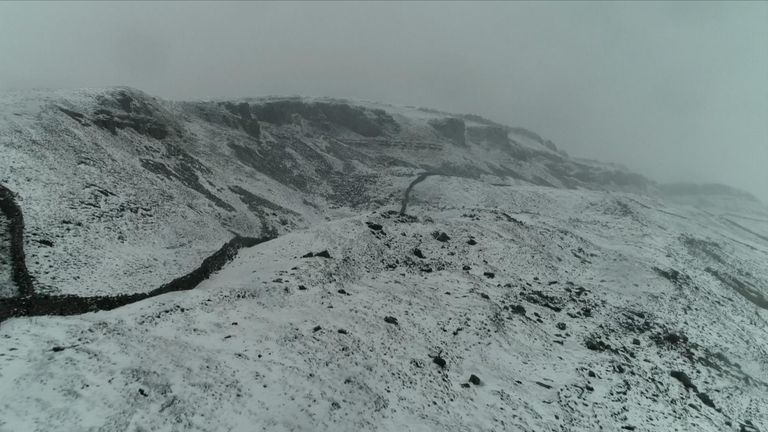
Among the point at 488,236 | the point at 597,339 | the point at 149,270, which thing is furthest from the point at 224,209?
the point at 597,339

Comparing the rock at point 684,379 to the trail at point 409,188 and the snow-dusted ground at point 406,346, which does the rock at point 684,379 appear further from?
the trail at point 409,188

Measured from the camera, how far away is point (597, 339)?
23906 mm

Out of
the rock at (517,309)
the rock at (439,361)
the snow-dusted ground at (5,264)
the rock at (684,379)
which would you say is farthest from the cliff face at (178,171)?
the rock at (684,379)

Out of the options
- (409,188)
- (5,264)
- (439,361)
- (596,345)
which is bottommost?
(439,361)

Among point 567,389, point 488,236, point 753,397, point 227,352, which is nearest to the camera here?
point 227,352

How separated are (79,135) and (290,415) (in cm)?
3694

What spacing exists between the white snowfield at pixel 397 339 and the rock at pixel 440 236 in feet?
0.60

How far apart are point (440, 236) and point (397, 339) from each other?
53.0ft

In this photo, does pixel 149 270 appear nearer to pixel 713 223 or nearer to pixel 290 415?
pixel 290 415

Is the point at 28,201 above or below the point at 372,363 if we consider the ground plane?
above

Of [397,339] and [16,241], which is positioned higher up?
[16,241]

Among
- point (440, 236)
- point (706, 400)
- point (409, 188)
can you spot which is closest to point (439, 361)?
point (706, 400)

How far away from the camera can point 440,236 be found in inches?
1383

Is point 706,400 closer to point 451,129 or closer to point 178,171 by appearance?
point 178,171
